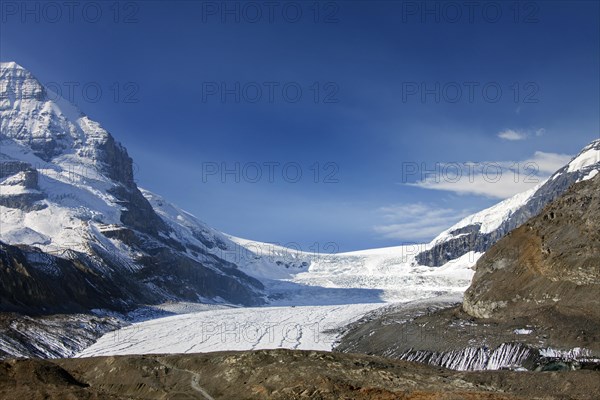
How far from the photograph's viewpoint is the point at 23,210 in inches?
5591

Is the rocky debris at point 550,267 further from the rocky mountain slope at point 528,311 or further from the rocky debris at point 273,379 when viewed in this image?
the rocky debris at point 273,379

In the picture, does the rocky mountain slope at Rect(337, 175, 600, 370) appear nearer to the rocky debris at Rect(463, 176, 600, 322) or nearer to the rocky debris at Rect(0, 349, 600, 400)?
the rocky debris at Rect(463, 176, 600, 322)

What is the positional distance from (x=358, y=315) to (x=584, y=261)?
120 feet

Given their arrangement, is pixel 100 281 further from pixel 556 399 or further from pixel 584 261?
pixel 556 399

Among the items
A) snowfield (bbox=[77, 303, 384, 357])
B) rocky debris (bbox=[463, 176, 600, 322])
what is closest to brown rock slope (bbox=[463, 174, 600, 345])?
rocky debris (bbox=[463, 176, 600, 322])

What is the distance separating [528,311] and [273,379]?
2239cm

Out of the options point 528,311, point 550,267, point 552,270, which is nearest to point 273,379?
point 528,311

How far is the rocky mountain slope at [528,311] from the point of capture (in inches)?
1303

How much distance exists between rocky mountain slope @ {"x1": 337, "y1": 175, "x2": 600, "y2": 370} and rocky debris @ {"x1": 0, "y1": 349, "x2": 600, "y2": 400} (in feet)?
25.2

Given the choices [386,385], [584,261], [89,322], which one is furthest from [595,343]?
[89,322]

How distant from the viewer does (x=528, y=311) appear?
3894cm

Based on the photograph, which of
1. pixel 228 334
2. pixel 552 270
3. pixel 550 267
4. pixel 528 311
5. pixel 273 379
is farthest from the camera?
pixel 228 334

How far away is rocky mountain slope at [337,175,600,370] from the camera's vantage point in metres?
33.1

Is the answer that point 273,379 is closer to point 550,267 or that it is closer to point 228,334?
point 550,267
